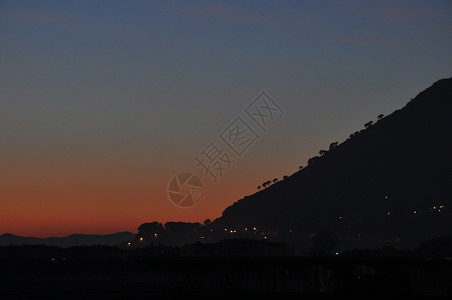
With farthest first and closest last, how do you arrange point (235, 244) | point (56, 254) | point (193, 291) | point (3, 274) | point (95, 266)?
point (235, 244) < point (56, 254) < point (95, 266) < point (3, 274) < point (193, 291)

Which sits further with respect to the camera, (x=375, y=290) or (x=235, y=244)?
(x=235, y=244)

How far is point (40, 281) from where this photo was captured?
437 feet

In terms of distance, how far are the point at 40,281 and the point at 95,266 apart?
14.1 meters

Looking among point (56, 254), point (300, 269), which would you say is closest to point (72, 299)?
point (300, 269)

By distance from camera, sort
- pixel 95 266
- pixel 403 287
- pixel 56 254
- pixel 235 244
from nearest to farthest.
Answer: pixel 403 287 < pixel 95 266 < pixel 56 254 < pixel 235 244

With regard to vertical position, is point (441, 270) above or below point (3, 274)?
below

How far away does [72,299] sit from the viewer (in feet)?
227

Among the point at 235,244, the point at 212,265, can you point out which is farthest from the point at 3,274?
the point at 212,265

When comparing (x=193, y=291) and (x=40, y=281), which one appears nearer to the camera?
(x=193, y=291)

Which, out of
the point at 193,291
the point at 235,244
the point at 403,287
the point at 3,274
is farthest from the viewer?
the point at 235,244

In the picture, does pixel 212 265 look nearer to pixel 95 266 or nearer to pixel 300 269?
pixel 300 269

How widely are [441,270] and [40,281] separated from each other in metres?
89.2

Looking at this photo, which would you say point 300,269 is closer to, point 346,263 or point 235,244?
point 346,263

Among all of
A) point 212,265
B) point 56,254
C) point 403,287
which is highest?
point 56,254
